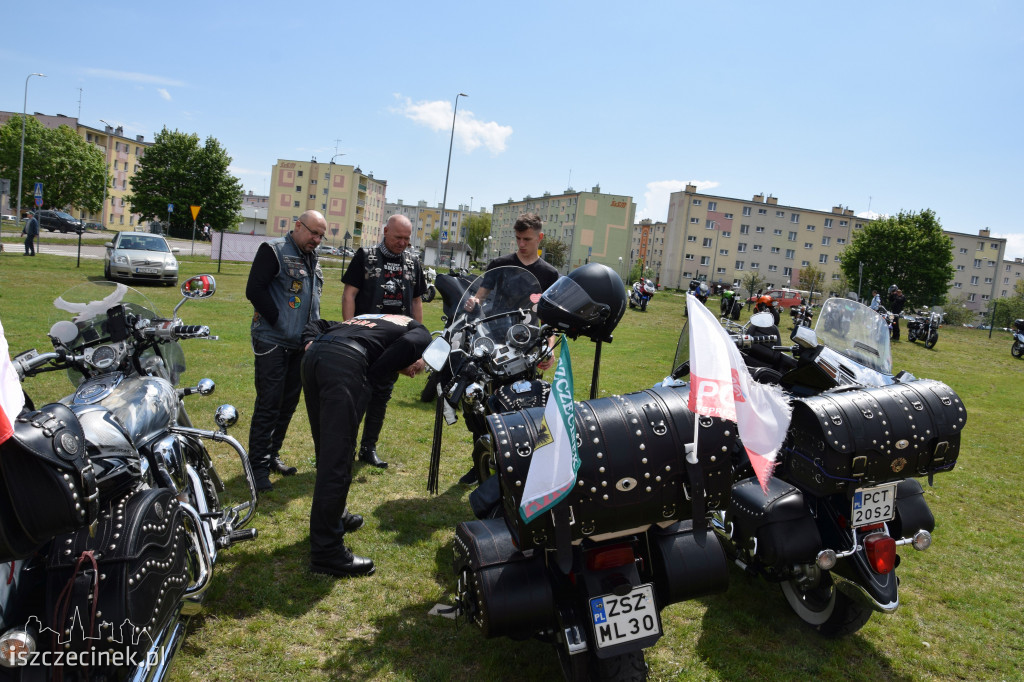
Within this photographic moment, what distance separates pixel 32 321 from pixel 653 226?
9511 cm

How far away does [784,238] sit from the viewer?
73.2m

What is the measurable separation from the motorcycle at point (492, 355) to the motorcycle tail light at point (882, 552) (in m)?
1.68

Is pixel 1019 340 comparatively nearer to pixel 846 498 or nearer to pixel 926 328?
pixel 926 328

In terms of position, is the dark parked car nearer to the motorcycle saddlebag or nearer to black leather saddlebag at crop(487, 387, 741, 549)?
the motorcycle saddlebag

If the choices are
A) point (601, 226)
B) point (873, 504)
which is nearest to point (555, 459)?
point (873, 504)

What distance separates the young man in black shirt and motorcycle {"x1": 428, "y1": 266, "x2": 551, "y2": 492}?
27 centimetres

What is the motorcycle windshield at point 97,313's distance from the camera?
3.09m

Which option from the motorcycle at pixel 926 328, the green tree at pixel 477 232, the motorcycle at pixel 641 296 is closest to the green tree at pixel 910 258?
the motorcycle at pixel 641 296

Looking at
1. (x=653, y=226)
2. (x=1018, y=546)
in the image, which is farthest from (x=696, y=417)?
(x=653, y=226)

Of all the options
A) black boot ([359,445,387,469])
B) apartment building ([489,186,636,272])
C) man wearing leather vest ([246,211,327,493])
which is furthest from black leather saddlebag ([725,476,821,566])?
apartment building ([489,186,636,272])

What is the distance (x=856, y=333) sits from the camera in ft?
12.4

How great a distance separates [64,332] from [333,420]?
1.28m

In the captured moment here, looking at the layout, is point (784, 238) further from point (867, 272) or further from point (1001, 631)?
point (1001, 631)

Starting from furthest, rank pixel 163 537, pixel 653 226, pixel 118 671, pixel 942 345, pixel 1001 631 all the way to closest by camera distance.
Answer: pixel 653 226 → pixel 942 345 → pixel 1001 631 → pixel 163 537 → pixel 118 671
